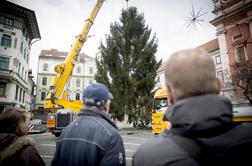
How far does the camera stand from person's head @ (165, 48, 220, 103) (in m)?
1.07

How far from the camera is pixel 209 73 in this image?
1100 millimetres

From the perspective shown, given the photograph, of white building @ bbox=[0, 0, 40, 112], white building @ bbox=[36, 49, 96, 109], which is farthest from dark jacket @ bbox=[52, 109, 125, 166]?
white building @ bbox=[36, 49, 96, 109]

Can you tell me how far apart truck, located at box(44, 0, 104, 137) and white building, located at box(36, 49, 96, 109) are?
120ft

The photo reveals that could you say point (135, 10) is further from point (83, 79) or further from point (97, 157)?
point (83, 79)

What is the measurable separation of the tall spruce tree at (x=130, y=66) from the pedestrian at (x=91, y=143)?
1783 cm

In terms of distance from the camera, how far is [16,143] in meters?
2.18

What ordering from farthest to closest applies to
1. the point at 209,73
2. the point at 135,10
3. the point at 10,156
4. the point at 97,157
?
the point at 135,10
the point at 10,156
the point at 97,157
the point at 209,73

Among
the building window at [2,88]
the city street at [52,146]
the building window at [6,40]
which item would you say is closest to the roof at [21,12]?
Result: the building window at [6,40]

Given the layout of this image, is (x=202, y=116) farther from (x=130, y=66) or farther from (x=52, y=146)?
(x=130, y=66)

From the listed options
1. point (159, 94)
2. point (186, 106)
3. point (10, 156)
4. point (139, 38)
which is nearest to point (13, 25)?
point (139, 38)

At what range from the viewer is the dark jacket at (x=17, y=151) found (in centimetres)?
209

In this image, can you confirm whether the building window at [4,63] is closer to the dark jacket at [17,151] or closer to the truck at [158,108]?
the truck at [158,108]

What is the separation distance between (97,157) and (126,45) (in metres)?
22.2

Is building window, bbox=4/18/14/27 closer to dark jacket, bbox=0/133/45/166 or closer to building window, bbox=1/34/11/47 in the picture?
building window, bbox=1/34/11/47
